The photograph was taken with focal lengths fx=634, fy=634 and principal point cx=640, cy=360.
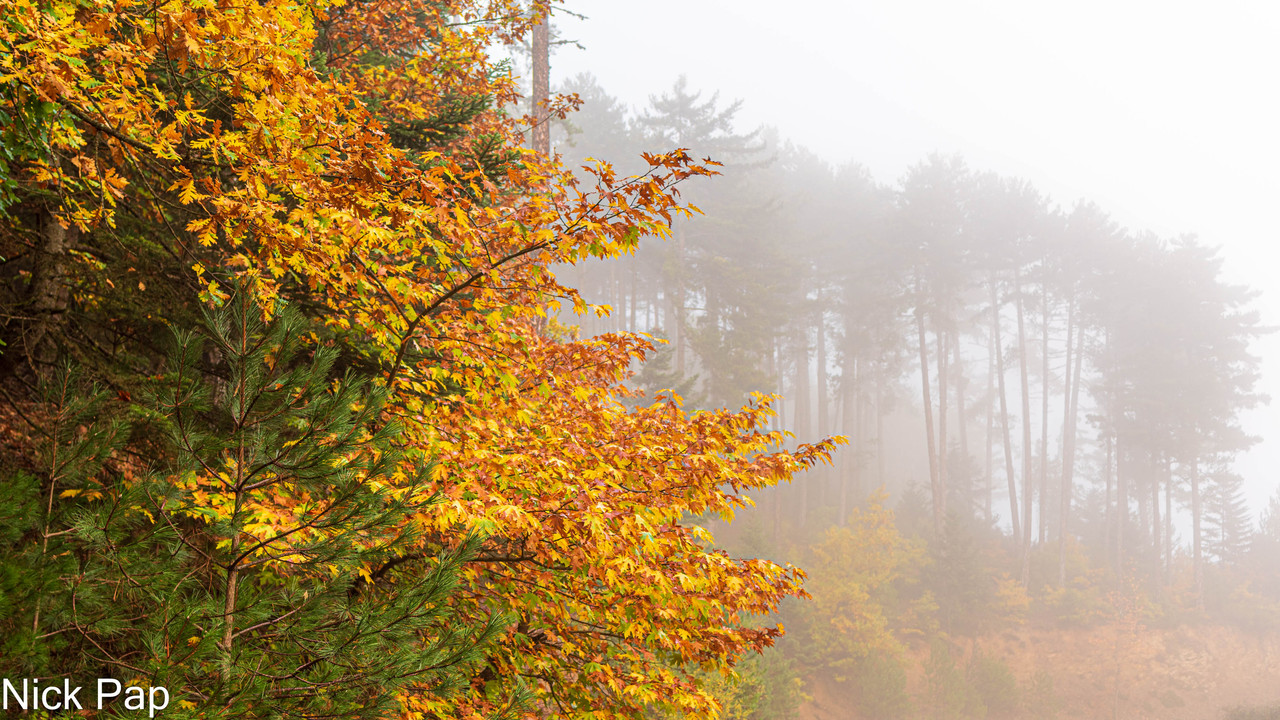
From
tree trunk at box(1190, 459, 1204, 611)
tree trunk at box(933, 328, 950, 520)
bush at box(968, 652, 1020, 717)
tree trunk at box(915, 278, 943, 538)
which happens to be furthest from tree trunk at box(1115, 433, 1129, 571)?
bush at box(968, 652, 1020, 717)

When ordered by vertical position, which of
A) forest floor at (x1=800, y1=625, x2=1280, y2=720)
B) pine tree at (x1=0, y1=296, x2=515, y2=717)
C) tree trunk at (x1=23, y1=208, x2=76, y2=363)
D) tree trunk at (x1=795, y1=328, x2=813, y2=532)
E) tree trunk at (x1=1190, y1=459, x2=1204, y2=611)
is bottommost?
forest floor at (x1=800, y1=625, x2=1280, y2=720)

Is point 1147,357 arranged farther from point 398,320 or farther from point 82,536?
point 82,536

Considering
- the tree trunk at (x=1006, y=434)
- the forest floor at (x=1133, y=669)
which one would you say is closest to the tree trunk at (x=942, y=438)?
the tree trunk at (x=1006, y=434)

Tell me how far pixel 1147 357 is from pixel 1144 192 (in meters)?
128

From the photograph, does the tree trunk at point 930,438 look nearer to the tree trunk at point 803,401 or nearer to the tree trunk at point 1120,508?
the tree trunk at point 803,401

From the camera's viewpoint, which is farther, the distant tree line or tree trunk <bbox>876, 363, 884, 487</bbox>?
tree trunk <bbox>876, 363, 884, 487</bbox>

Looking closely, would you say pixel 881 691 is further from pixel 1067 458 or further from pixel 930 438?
pixel 1067 458

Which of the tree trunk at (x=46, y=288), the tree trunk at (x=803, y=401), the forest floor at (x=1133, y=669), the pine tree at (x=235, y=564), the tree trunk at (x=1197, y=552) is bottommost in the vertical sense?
the forest floor at (x=1133, y=669)

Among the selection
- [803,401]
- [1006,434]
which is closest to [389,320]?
[803,401]

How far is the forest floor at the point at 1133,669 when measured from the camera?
72.0ft

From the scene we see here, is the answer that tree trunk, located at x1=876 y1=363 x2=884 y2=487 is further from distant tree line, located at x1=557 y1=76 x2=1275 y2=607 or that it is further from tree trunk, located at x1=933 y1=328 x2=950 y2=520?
tree trunk, located at x1=933 y1=328 x2=950 y2=520

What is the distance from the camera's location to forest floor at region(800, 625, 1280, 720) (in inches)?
864

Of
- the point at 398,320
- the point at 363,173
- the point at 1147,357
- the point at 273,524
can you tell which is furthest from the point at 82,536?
the point at 1147,357

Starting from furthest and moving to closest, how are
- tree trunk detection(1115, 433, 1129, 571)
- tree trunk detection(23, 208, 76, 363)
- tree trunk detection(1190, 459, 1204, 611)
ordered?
tree trunk detection(1115, 433, 1129, 571)
tree trunk detection(1190, 459, 1204, 611)
tree trunk detection(23, 208, 76, 363)
